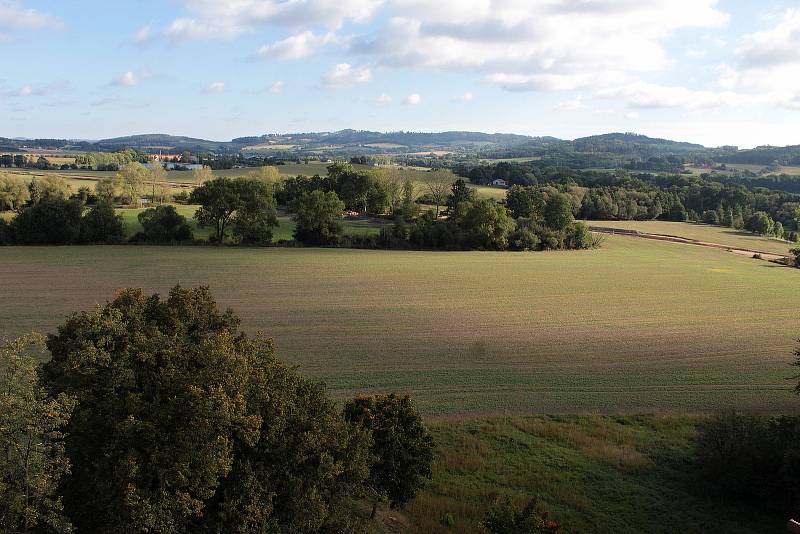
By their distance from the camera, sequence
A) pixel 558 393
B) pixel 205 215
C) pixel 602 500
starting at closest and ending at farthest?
pixel 602 500 < pixel 558 393 < pixel 205 215

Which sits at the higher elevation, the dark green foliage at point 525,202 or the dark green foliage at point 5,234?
the dark green foliage at point 525,202

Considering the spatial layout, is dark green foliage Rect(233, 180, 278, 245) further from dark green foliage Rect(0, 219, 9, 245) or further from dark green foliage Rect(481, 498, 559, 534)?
dark green foliage Rect(481, 498, 559, 534)

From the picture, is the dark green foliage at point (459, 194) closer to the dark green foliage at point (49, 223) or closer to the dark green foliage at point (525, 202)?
the dark green foliage at point (525, 202)

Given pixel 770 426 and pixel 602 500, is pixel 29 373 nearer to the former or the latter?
pixel 602 500

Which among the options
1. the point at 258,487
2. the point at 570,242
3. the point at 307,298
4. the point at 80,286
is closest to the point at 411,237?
the point at 570,242

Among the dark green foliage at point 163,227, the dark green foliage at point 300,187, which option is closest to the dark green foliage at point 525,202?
the dark green foliage at point 300,187

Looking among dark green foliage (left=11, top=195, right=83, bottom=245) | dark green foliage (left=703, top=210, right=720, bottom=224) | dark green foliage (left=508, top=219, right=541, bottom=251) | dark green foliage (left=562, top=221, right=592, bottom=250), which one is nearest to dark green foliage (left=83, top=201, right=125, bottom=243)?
dark green foliage (left=11, top=195, right=83, bottom=245)

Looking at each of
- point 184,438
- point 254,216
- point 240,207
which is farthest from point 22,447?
point 240,207
